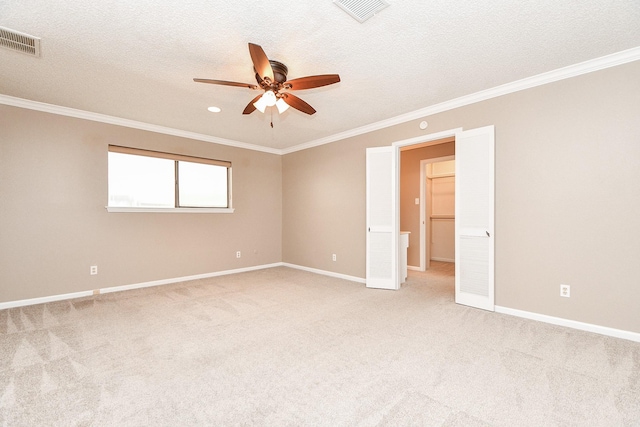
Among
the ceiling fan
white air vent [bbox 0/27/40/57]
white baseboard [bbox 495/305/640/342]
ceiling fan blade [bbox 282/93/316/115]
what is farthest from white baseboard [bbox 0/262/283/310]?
white baseboard [bbox 495/305/640/342]

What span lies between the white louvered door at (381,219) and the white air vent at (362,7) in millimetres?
2359

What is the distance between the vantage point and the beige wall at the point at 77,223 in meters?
3.48

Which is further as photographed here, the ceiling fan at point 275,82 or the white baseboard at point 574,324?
the white baseboard at point 574,324

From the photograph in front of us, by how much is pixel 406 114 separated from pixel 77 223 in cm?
489

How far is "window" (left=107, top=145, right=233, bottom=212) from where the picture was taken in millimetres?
4312

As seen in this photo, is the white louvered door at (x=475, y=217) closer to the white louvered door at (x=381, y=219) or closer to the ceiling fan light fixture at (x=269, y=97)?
the white louvered door at (x=381, y=219)

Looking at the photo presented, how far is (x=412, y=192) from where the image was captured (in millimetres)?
5863

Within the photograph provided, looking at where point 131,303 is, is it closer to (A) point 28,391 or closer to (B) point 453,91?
(A) point 28,391

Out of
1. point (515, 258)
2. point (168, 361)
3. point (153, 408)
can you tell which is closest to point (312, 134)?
point (515, 258)

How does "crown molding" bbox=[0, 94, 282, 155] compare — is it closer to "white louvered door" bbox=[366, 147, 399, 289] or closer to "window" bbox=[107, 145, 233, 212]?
"window" bbox=[107, 145, 233, 212]

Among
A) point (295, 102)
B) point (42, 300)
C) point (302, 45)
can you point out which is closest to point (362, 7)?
point (302, 45)

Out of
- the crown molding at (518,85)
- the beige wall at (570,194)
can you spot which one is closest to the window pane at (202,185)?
the crown molding at (518,85)

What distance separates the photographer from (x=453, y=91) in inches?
130

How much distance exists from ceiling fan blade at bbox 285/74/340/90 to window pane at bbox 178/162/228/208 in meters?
3.32
